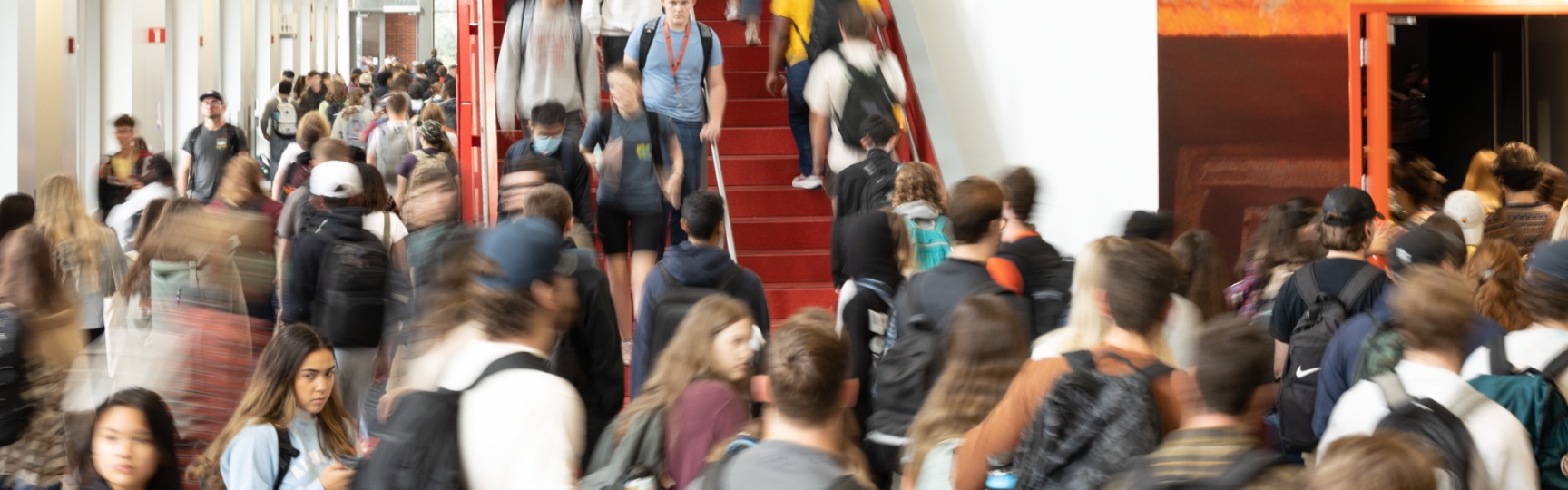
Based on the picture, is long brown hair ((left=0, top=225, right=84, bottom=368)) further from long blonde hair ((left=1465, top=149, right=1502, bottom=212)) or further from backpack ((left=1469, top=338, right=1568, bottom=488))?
long blonde hair ((left=1465, top=149, right=1502, bottom=212))

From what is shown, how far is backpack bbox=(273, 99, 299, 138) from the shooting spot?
1496 cm

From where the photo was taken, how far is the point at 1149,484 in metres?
2.78

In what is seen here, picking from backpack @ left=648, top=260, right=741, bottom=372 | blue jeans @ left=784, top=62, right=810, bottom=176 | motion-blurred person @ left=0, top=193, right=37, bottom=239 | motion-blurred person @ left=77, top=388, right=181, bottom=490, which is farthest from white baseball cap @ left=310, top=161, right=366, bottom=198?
blue jeans @ left=784, top=62, right=810, bottom=176

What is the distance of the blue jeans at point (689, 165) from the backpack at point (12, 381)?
3548 mm

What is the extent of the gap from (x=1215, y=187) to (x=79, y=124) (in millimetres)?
13172

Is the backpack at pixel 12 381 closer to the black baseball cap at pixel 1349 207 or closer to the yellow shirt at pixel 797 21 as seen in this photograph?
the black baseball cap at pixel 1349 207

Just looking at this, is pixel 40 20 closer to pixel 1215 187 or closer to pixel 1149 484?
pixel 1215 187

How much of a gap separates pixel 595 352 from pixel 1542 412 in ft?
8.77

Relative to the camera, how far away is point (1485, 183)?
9117 mm

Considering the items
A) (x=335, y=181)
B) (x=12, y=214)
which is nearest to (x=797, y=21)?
(x=335, y=181)

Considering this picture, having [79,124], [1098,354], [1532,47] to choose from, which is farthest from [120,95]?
[1098,354]

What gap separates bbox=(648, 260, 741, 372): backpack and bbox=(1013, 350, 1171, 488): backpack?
2.06m

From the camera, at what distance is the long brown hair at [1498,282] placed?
4812 millimetres

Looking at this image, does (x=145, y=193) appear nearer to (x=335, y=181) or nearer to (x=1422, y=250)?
(x=335, y=181)
